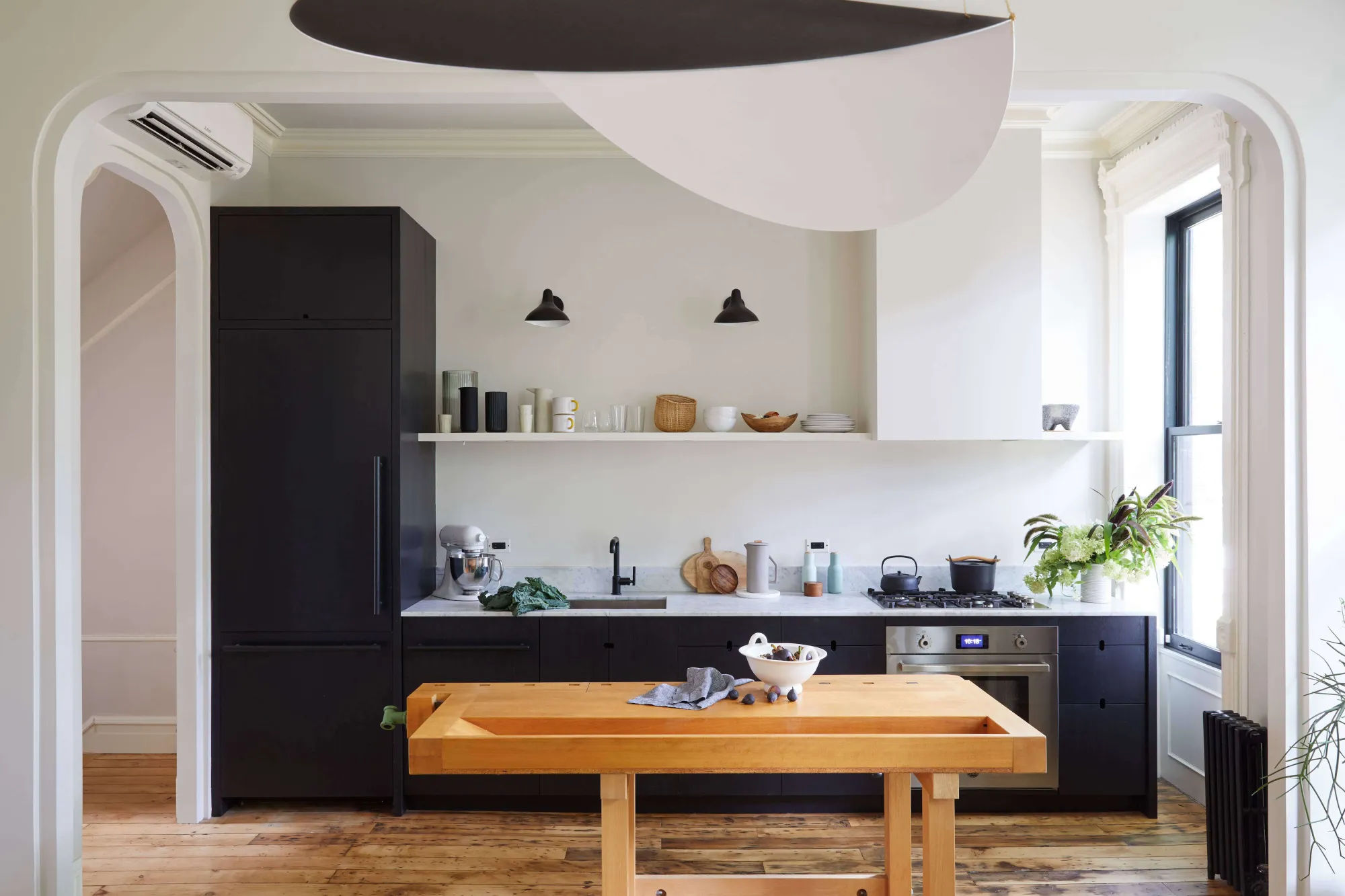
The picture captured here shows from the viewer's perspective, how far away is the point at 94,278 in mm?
4754

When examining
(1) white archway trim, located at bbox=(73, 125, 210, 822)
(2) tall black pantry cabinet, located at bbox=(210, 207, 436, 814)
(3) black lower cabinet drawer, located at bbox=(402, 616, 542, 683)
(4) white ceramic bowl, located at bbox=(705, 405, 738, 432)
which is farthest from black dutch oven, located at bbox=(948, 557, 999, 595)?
(1) white archway trim, located at bbox=(73, 125, 210, 822)

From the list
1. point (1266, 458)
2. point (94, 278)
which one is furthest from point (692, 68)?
point (94, 278)

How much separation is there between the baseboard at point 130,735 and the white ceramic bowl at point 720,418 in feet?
10.8

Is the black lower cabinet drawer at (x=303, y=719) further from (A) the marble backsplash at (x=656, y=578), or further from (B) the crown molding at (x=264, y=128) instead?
(B) the crown molding at (x=264, y=128)

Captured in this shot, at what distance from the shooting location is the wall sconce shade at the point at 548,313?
4250mm

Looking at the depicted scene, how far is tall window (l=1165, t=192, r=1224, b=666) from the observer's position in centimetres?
414

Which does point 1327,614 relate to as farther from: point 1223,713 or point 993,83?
point 993,83

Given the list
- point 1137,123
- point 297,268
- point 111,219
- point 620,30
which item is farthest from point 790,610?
point 111,219

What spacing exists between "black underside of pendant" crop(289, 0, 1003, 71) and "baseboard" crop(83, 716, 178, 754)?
4.80 metres

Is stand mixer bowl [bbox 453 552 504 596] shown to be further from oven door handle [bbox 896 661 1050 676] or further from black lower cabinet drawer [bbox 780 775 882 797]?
oven door handle [bbox 896 661 1050 676]

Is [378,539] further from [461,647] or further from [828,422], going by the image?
[828,422]

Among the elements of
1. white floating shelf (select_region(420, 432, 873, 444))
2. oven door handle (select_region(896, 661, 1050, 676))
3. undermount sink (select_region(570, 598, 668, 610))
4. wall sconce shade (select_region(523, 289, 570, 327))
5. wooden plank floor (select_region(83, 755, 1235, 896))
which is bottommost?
wooden plank floor (select_region(83, 755, 1235, 896))

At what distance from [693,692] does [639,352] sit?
91.2 inches

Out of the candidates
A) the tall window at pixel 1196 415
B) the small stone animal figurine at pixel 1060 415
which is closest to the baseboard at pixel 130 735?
the small stone animal figurine at pixel 1060 415
